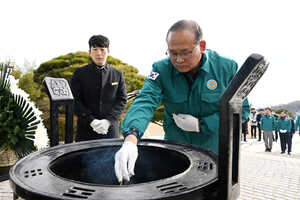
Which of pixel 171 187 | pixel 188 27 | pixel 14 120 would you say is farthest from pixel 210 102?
pixel 14 120

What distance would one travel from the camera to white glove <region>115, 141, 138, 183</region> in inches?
54.2

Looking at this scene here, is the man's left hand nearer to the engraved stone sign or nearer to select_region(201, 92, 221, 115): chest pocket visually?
the engraved stone sign

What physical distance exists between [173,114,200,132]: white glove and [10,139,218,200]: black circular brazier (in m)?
0.18

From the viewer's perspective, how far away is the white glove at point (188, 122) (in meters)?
1.80

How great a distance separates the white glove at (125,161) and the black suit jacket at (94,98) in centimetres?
173

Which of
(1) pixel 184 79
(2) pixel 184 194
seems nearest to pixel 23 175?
(2) pixel 184 194

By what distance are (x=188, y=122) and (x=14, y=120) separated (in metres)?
2.26

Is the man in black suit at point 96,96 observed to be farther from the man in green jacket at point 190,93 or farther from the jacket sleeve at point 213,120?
the jacket sleeve at point 213,120

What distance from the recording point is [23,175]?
3.86ft

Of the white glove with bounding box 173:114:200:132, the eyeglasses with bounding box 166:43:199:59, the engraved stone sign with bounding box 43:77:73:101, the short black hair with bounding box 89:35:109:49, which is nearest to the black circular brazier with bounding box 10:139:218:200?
the white glove with bounding box 173:114:200:132

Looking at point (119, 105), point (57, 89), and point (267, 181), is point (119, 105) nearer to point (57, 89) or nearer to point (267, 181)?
point (57, 89)

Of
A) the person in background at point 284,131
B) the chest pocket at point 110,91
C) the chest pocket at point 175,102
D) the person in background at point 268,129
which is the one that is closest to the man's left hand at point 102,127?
the chest pocket at point 110,91

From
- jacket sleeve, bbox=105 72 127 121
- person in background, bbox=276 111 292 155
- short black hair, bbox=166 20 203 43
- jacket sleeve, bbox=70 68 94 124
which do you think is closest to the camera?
short black hair, bbox=166 20 203 43

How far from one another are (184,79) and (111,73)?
1692 millimetres
